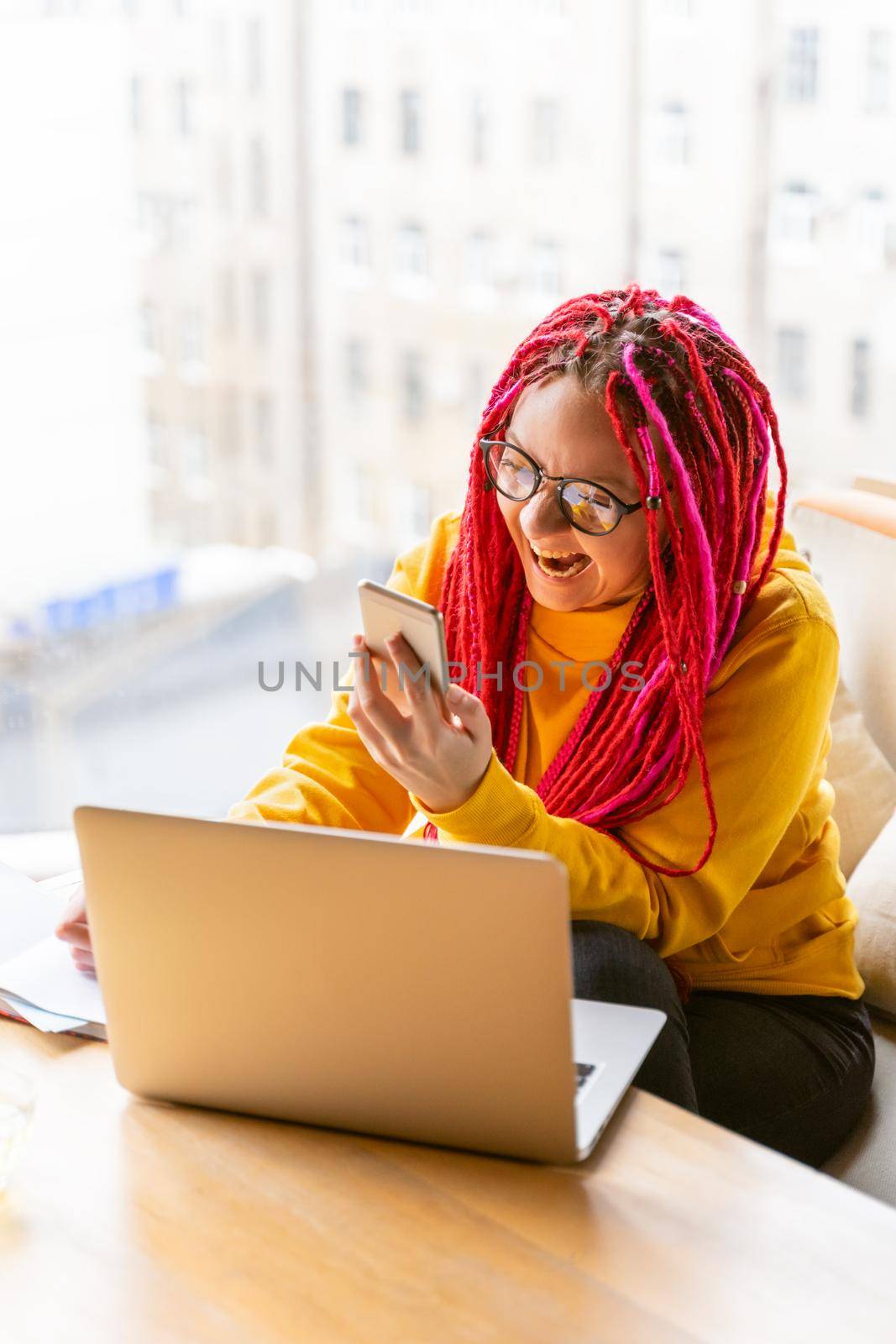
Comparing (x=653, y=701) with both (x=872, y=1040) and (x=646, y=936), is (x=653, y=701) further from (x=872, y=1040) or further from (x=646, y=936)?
(x=872, y=1040)

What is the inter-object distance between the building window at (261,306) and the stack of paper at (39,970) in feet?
5.29

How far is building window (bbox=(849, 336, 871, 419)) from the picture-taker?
8.80ft

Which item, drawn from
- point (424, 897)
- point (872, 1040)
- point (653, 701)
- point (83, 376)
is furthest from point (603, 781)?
point (83, 376)

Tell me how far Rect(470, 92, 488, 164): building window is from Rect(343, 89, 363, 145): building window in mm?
199

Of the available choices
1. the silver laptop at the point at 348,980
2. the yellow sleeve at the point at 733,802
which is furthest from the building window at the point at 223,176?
the silver laptop at the point at 348,980

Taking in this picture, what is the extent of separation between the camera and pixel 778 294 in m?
2.69

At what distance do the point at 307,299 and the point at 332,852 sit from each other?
201cm

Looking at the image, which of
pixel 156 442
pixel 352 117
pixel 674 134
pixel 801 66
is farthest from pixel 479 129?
pixel 156 442

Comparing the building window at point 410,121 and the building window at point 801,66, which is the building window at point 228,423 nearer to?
the building window at point 410,121

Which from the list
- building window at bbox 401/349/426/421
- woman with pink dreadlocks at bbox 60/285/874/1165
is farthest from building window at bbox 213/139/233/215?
woman with pink dreadlocks at bbox 60/285/874/1165

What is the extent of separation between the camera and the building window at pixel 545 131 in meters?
2.56

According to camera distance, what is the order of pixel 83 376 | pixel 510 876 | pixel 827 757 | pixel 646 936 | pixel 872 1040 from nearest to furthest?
pixel 510 876
pixel 646 936
pixel 872 1040
pixel 827 757
pixel 83 376

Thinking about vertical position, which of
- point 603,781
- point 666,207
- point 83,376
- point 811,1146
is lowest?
point 811,1146

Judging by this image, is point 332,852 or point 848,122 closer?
point 332,852
